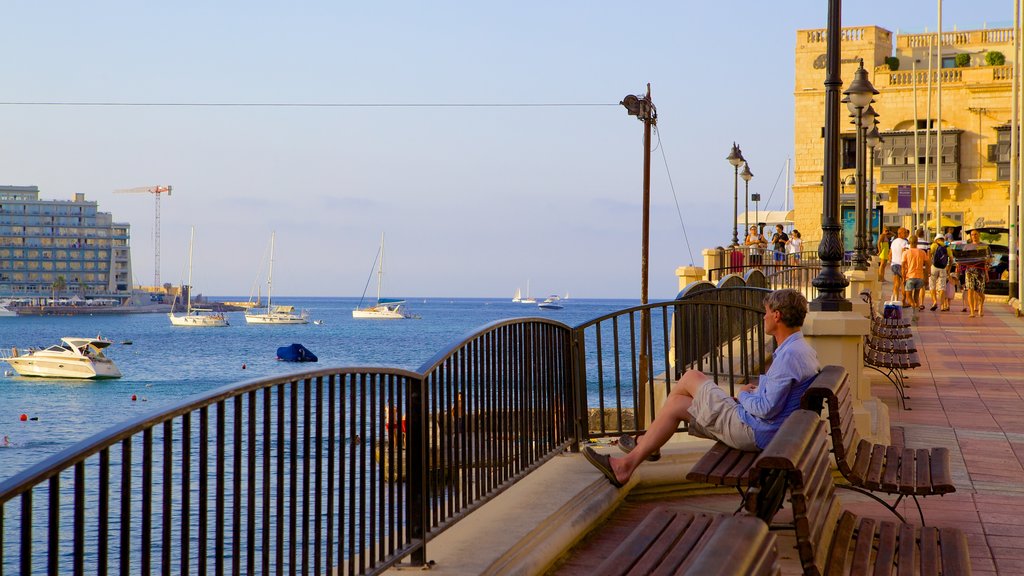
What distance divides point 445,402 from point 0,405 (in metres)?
75.6

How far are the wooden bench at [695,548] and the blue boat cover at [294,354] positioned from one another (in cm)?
9307

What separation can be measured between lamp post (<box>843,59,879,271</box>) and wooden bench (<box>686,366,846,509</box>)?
1120cm

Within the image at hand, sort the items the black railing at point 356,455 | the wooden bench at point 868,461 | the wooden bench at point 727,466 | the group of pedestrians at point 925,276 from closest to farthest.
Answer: the black railing at point 356,455, the wooden bench at point 727,466, the wooden bench at point 868,461, the group of pedestrians at point 925,276

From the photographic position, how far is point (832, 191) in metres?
9.60

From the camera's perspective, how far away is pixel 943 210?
67312 millimetres

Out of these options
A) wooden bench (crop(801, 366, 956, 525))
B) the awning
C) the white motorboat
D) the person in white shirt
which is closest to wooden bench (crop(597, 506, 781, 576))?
wooden bench (crop(801, 366, 956, 525))

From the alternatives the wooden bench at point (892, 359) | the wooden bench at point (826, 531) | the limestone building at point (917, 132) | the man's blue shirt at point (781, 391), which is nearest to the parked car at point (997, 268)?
the limestone building at point (917, 132)

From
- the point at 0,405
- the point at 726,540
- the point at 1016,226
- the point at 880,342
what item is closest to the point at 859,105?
the point at 880,342

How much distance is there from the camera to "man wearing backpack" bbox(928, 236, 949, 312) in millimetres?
29547

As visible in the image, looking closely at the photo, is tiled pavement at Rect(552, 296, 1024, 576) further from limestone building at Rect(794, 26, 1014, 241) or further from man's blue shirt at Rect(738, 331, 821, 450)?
limestone building at Rect(794, 26, 1014, 241)

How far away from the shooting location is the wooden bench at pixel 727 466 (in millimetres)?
5602

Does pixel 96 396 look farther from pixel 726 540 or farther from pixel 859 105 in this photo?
pixel 726 540

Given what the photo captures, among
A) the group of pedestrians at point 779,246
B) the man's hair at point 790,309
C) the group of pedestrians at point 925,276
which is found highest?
the group of pedestrians at point 779,246

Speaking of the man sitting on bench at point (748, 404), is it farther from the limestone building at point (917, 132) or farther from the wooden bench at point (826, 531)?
the limestone building at point (917, 132)
